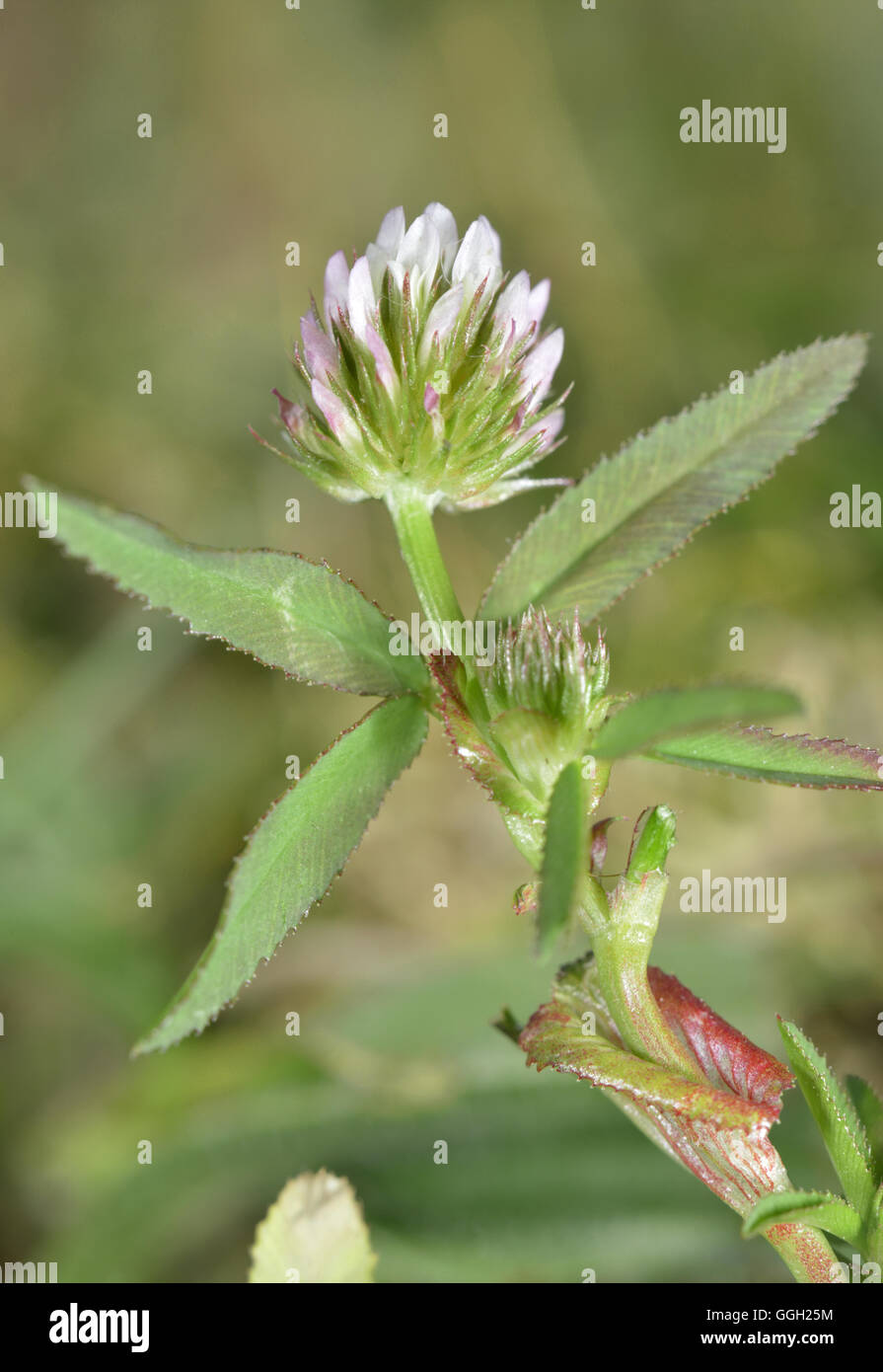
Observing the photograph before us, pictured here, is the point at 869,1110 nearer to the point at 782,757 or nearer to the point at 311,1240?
the point at 782,757

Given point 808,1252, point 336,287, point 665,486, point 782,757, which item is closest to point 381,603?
point 665,486

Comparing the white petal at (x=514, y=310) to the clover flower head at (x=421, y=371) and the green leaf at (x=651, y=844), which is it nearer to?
the clover flower head at (x=421, y=371)

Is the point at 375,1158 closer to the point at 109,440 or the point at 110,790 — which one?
the point at 110,790

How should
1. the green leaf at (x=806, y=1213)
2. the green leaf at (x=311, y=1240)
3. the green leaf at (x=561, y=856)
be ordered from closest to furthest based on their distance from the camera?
the green leaf at (x=561, y=856)
the green leaf at (x=806, y=1213)
the green leaf at (x=311, y=1240)

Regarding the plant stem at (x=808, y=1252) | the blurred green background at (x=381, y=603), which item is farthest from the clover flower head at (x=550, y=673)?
the blurred green background at (x=381, y=603)

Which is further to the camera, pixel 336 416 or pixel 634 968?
pixel 336 416

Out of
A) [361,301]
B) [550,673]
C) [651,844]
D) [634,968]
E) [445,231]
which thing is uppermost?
[445,231]
